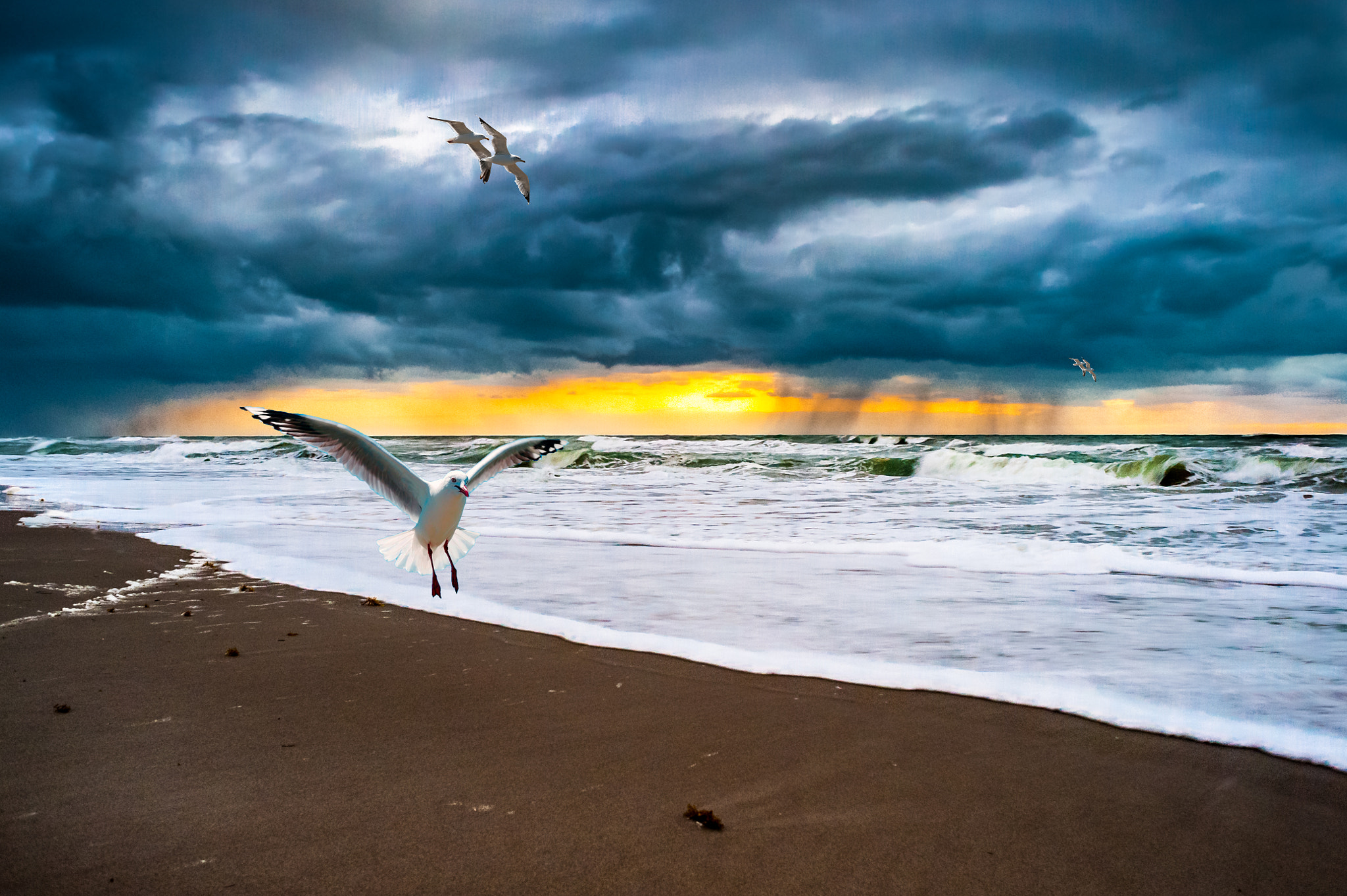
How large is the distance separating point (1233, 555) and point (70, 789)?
29.9 ft

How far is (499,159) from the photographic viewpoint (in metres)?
9.31

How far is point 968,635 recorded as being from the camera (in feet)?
16.3

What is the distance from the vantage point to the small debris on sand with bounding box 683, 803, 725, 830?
2.52 m

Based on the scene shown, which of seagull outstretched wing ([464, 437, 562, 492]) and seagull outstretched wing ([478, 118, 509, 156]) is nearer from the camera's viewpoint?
seagull outstretched wing ([464, 437, 562, 492])

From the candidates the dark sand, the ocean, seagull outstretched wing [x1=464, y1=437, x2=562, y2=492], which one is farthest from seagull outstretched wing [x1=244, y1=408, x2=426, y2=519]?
the dark sand

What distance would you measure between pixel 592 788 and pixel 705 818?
0.46 m

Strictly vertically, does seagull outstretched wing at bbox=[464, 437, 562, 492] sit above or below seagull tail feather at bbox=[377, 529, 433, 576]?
above

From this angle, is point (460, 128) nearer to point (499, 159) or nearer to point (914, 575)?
point (499, 159)

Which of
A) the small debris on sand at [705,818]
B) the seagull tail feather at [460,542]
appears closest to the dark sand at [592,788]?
the small debris on sand at [705,818]

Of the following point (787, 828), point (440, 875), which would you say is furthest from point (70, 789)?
point (787, 828)

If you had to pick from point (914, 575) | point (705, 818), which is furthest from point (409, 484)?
point (914, 575)

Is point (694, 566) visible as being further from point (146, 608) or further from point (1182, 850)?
point (1182, 850)

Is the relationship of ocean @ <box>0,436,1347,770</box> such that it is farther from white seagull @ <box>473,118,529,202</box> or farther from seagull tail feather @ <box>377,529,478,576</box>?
white seagull @ <box>473,118,529,202</box>

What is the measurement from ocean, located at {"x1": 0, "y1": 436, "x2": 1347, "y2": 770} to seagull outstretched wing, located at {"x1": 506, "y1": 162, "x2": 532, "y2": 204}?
13.3 ft
